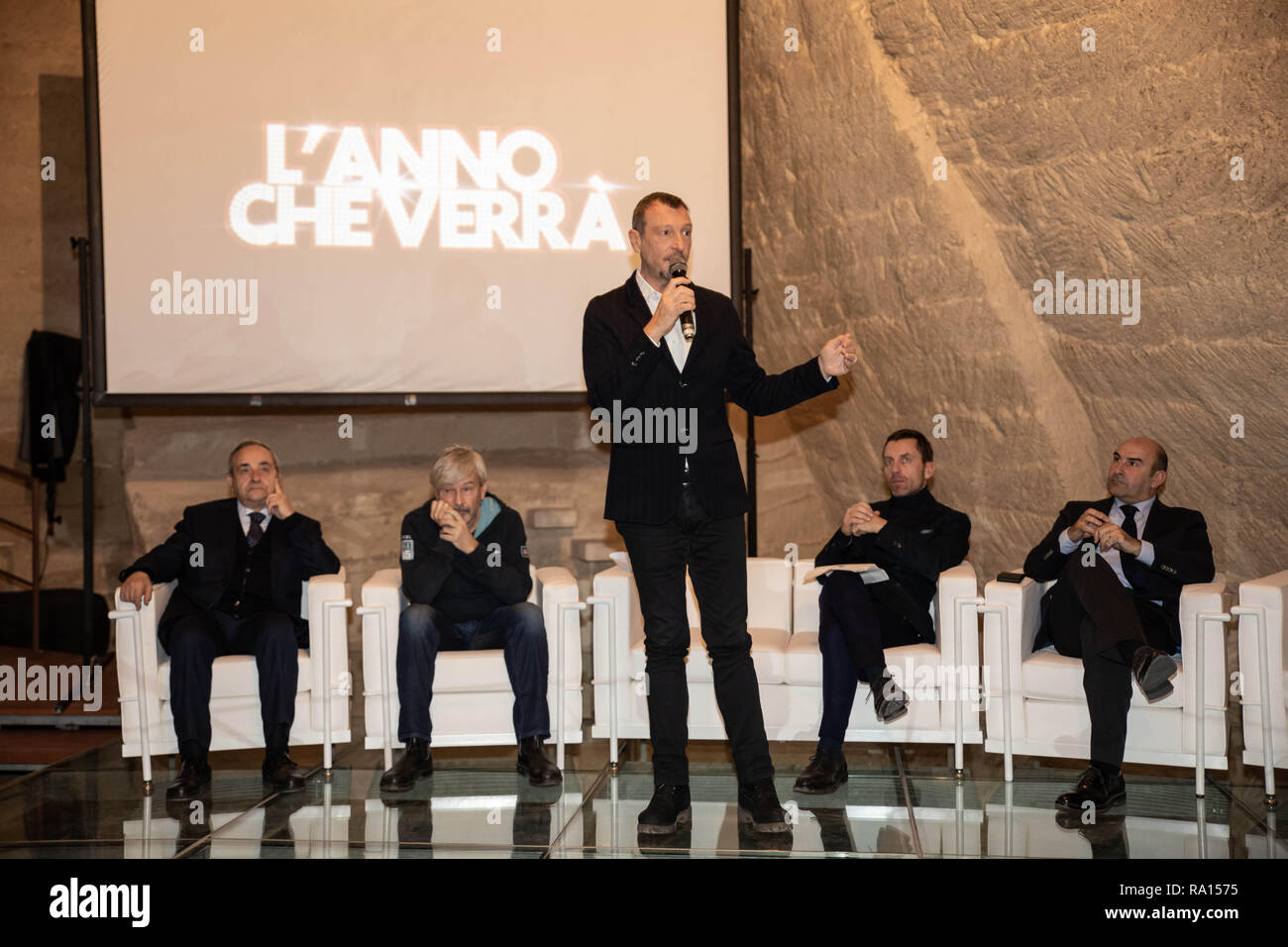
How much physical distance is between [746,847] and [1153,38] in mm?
2726

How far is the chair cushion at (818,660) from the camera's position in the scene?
343 cm

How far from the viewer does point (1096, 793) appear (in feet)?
10.0

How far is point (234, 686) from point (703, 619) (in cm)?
155

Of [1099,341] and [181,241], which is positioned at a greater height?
[181,241]

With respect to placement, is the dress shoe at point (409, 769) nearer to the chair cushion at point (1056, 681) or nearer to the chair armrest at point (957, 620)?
the chair armrest at point (957, 620)

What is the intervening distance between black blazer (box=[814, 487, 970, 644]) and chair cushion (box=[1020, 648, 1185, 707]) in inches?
12.7

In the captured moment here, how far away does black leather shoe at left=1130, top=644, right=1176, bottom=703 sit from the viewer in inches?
120

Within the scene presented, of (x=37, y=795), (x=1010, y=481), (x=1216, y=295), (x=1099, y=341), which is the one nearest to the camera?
(x=37, y=795)

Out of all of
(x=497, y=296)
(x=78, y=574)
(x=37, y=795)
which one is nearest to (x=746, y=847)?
(x=37, y=795)

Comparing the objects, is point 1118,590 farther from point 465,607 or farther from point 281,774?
point 281,774

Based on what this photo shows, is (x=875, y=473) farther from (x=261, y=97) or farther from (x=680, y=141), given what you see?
(x=261, y=97)

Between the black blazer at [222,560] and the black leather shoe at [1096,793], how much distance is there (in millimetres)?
2271

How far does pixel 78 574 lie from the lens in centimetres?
612

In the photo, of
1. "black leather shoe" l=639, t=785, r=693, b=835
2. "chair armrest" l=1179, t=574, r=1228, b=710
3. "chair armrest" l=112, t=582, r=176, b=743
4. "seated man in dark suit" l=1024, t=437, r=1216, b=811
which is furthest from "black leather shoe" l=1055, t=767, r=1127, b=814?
"chair armrest" l=112, t=582, r=176, b=743
